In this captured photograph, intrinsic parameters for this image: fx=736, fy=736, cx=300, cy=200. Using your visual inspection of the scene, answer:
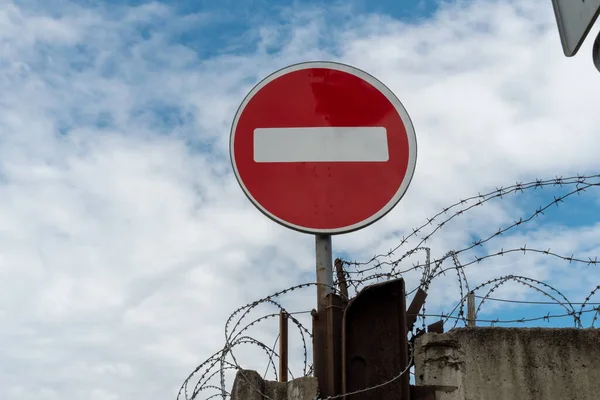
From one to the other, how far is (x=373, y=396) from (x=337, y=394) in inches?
3.6

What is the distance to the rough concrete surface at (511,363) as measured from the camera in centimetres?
212

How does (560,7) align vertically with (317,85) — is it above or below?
below

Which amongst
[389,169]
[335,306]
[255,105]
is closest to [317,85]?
[255,105]

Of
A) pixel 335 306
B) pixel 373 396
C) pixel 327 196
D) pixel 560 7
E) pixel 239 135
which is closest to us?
pixel 560 7

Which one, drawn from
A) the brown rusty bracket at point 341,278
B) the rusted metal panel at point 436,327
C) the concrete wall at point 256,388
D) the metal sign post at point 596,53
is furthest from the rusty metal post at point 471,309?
the metal sign post at point 596,53

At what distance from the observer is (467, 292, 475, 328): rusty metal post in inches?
93.0

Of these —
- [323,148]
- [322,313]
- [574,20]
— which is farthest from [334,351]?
[574,20]

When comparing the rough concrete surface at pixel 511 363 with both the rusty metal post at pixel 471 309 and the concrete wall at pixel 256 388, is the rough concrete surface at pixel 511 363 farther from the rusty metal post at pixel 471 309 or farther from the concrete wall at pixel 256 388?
the concrete wall at pixel 256 388

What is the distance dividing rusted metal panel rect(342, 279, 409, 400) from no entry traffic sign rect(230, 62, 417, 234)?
0.96 ft

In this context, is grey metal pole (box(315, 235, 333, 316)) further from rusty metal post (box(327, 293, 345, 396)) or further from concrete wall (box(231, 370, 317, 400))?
concrete wall (box(231, 370, 317, 400))

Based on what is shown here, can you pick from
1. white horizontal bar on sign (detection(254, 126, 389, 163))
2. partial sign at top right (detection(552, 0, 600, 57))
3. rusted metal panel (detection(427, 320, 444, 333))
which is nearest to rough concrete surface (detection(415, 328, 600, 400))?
rusted metal panel (detection(427, 320, 444, 333))

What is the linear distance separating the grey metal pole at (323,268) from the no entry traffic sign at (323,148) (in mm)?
40

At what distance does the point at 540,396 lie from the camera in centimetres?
217

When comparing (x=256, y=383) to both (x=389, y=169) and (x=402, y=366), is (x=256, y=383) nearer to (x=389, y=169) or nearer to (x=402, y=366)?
(x=402, y=366)
